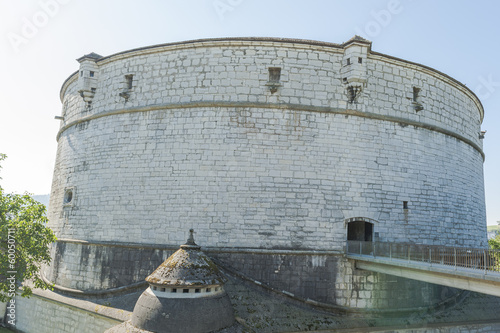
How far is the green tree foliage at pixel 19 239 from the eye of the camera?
9000 mm

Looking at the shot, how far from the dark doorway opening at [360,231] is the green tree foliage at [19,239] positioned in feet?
29.6

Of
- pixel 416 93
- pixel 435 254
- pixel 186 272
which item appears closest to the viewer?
pixel 186 272

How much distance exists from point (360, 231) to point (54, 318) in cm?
1001

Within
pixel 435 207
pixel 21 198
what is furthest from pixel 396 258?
pixel 21 198

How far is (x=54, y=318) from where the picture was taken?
10805mm

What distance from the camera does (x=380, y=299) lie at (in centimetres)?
933

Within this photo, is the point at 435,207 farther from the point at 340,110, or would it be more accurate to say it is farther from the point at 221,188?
the point at 221,188

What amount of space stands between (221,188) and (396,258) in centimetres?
482

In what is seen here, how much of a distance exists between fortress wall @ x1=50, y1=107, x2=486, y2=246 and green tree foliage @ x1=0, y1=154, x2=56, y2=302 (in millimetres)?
1394

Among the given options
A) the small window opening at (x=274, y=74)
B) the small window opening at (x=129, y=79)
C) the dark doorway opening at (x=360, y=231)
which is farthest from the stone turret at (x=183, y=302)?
the small window opening at (x=129, y=79)

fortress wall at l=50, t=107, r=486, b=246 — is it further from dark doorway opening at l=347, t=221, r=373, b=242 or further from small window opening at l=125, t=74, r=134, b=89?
small window opening at l=125, t=74, r=134, b=89

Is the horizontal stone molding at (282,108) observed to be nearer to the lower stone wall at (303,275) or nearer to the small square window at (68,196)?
the small square window at (68,196)

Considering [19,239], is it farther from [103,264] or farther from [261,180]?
[261,180]

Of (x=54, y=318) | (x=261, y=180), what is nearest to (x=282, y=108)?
(x=261, y=180)
